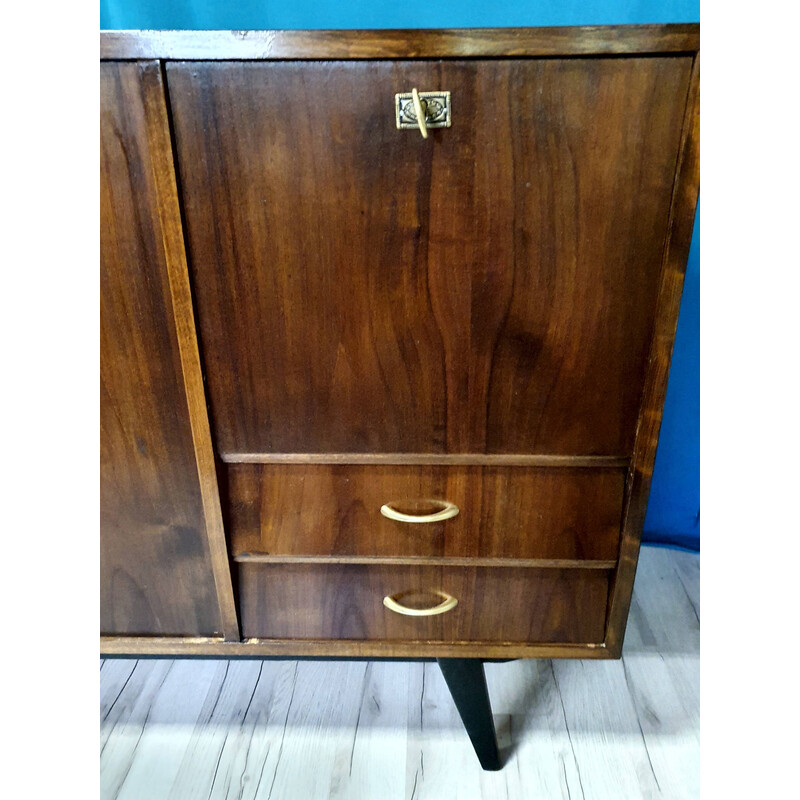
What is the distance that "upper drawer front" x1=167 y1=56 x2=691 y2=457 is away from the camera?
1.91ft

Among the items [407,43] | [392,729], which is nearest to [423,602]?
[392,729]

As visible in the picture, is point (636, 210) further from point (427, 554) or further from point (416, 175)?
point (427, 554)

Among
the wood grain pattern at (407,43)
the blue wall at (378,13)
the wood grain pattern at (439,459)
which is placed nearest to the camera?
the wood grain pattern at (407,43)

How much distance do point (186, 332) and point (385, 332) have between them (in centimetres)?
22

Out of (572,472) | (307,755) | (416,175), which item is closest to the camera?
(416,175)

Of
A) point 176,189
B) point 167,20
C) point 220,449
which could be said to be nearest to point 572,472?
point 220,449

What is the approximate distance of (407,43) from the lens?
562 millimetres

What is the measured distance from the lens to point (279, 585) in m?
0.80

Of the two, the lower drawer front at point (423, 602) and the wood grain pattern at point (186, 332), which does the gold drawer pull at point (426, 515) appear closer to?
the lower drawer front at point (423, 602)

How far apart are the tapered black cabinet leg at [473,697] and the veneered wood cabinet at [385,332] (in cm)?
7

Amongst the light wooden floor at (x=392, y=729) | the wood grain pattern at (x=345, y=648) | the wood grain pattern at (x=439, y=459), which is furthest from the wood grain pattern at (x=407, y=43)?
the light wooden floor at (x=392, y=729)

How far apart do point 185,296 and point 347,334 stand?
178mm

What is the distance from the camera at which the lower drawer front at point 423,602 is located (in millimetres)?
784

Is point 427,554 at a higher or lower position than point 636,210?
lower
